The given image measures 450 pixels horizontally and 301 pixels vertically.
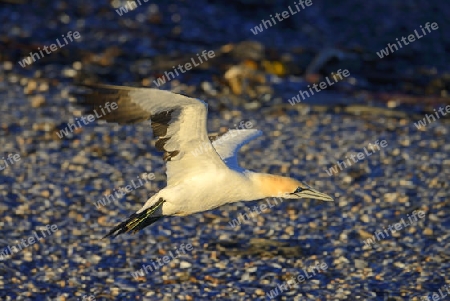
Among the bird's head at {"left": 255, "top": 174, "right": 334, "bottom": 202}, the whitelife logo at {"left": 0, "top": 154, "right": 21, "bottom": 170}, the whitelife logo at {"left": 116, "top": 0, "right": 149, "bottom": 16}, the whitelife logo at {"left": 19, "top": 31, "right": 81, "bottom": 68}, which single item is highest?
the whitelife logo at {"left": 116, "top": 0, "right": 149, "bottom": 16}

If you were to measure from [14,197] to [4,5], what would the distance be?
393 inches

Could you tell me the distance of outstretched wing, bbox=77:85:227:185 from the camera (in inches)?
310

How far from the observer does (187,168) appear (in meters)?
8.63

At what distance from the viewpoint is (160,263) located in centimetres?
1031

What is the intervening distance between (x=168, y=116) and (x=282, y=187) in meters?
1.19

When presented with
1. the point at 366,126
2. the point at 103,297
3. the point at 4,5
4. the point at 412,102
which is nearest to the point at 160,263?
the point at 103,297

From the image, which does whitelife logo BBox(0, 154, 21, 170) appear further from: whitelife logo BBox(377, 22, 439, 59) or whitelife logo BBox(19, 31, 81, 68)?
whitelife logo BBox(377, 22, 439, 59)

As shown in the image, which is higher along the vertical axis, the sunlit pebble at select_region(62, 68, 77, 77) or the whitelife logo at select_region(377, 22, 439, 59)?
the sunlit pebble at select_region(62, 68, 77, 77)

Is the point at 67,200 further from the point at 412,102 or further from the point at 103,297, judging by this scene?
the point at 412,102

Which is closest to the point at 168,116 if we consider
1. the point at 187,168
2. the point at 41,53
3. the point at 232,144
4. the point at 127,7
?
the point at 187,168

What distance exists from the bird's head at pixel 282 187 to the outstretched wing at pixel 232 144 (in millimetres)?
368

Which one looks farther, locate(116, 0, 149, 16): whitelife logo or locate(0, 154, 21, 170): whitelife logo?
locate(116, 0, 149, 16): whitelife logo

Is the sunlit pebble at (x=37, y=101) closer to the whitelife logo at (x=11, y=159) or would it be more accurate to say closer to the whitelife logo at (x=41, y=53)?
the whitelife logo at (x=41, y=53)

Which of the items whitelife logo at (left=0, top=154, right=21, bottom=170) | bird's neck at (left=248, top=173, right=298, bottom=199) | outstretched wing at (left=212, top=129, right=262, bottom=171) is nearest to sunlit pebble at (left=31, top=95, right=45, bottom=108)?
whitelife logo at (left=0, top=154, right=21, bottom=170)
